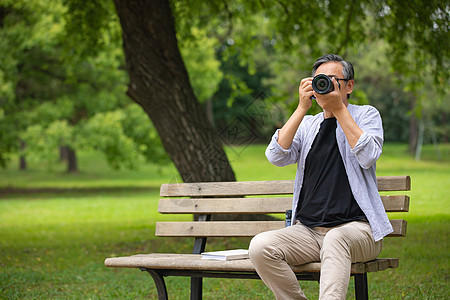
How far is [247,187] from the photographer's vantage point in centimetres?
439

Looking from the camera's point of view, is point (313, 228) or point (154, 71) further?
point (154, 71)

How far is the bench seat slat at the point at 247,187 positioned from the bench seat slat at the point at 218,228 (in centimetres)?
21

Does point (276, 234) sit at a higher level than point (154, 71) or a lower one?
lower

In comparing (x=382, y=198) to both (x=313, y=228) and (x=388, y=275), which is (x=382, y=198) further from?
(x=388, y=275)

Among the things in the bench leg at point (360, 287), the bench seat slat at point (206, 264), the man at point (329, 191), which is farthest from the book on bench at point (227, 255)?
the bench leg at point (360, 287)

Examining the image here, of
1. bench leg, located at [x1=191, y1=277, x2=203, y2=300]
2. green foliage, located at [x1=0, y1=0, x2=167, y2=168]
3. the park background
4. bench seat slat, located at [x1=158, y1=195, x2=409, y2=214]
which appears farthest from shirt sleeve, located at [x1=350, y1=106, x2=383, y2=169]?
green foliage, located at [x1=0, y1=0, x2=167, y2=168]

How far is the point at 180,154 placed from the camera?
7.86 meters

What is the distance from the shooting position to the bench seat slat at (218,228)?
4324 mm

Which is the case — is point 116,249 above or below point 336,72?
below

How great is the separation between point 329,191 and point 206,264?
0.85 m

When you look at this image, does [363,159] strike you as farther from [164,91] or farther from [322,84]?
[164,91]

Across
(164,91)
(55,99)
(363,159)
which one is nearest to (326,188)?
(363,159)

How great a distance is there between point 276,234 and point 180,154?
443 cm

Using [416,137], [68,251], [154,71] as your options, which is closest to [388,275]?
[154,71]
